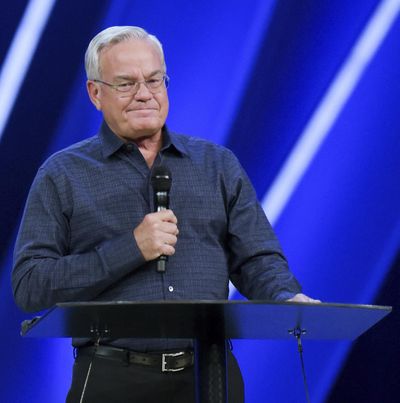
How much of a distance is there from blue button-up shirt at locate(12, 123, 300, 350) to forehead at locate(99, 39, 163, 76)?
0.51 feet

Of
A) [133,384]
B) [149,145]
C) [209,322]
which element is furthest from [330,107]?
[209,322]

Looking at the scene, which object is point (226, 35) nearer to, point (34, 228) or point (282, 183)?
point (282, 183)

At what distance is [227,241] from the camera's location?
7.46 ft

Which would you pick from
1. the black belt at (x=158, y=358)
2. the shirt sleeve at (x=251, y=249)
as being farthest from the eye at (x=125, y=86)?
the black belt at (x=158, y=358)

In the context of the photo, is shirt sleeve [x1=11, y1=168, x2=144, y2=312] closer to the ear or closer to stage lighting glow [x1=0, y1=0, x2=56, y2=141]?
the ear

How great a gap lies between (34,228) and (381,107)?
54.7 inches

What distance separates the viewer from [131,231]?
2012 mm

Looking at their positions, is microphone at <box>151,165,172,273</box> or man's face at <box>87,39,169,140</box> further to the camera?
man's face at <box>87,39,169,140</box>

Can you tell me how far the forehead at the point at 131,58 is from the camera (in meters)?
2.28

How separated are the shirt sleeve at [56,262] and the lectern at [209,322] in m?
0.24

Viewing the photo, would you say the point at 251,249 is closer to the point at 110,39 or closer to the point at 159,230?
the point at 159,230

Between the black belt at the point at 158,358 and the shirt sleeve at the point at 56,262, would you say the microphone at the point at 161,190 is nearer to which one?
the shirt sleeve at the point at 56,262

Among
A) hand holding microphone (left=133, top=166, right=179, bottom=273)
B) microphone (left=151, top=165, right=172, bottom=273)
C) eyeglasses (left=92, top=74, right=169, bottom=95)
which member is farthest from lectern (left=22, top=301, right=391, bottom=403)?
eyeglasses (left=92, top=74, right=169, bottom=95)

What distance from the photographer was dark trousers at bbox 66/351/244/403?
2.01 meters
